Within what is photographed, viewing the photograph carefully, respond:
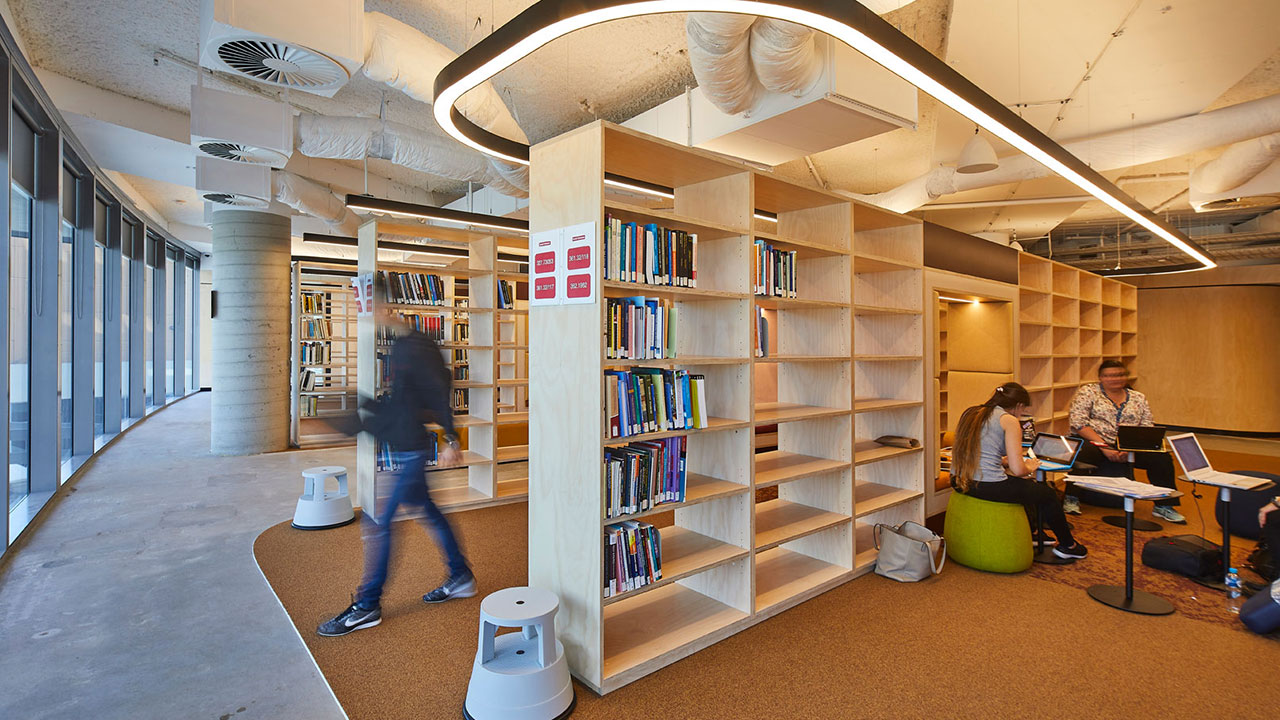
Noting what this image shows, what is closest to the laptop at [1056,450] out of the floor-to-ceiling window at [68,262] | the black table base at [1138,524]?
the black table base at [1138,524]

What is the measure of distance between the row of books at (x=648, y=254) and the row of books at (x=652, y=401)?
1.56 feet

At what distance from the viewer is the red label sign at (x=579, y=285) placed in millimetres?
2869

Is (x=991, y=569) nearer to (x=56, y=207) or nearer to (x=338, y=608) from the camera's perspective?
(x=338, y=608)

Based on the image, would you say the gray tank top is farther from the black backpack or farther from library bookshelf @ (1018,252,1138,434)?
library bookshelf @ (1018,252,1138,434)

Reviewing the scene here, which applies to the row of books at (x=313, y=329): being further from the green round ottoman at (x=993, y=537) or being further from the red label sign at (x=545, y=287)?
the green round ottoman at (x=993, y=537)

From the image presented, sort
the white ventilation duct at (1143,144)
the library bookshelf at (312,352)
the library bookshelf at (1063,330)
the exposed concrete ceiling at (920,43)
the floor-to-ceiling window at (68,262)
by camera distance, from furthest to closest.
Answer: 1. the library bookshelf at (312,352)
2. the library bookshelf at (1063,330)
3. the floor-to-ceiling window at (68,262)
4. the white ventilation duct at (1143,144)
5. the exposed concrete ceiling at (920,43)

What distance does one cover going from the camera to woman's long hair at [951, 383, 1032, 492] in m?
4.48

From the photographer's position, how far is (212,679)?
2.92m

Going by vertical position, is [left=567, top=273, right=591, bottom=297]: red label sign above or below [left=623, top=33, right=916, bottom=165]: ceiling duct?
below

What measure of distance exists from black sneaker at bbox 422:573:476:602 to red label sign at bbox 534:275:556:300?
193 centimetres

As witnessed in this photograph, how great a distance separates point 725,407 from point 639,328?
0.81m

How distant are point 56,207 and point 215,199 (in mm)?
1192

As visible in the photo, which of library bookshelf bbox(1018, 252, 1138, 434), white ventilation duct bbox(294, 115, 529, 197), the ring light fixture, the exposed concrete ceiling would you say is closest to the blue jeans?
the ring light fixture

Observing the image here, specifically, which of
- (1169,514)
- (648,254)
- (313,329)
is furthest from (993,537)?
(313,329)
